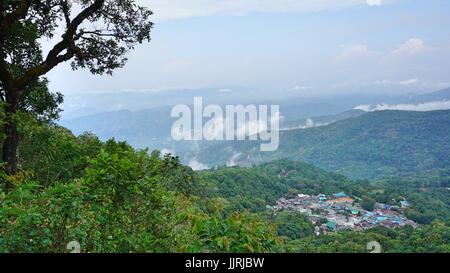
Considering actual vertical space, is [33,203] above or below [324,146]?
above

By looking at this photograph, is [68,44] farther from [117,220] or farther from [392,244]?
[392,244]

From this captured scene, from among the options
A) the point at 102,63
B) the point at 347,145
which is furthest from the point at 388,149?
the point at 102,63

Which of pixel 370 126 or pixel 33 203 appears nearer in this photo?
pixel 33 203

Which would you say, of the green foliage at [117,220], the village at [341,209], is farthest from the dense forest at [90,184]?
the village at [341,209]

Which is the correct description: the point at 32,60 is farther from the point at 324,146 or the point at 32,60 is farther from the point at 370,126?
the point at 370,126

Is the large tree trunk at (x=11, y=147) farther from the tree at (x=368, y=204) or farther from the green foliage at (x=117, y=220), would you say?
the tree at (x=368, y=204)

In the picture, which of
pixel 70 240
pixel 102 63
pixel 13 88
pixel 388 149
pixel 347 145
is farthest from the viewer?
pixel 347 145

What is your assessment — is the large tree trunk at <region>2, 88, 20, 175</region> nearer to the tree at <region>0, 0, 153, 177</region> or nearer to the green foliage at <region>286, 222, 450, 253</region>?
the tree at <region>0, 0, 153, 177</region>
